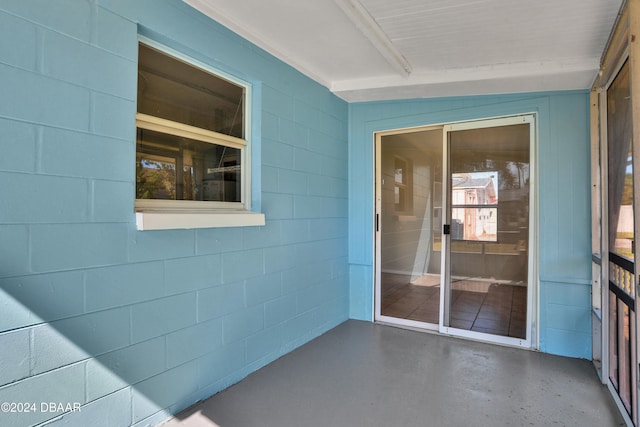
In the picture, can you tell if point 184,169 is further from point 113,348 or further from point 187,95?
→ point 113,348

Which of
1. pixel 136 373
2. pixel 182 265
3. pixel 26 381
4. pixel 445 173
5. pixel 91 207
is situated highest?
pixel 445 173

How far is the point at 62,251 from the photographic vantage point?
64.9 inches

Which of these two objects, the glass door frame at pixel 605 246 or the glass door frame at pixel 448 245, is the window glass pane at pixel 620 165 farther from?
the glass door frame at pixel 448 245

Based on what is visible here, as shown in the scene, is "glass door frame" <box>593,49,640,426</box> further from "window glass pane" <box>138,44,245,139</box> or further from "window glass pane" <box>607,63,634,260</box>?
"window glass pane" <box>138,44,245,139</box>

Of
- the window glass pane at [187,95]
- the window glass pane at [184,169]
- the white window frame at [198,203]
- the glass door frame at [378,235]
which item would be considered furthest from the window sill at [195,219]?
the glass door frame at [378,235]

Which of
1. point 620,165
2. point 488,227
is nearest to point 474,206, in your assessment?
point 488,227

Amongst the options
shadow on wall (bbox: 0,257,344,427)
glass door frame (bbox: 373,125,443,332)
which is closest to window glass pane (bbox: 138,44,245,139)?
shadow on wall (bbox: 0,257,344,427)

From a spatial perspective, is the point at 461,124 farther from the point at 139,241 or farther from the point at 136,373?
the point at 136,373

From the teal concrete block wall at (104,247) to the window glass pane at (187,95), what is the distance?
0.39ft

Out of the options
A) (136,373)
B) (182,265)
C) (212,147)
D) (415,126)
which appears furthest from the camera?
(415,126)

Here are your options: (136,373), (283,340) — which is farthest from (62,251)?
(283,340)

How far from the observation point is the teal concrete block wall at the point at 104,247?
4.98ft

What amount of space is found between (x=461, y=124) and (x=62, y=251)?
351 centimetres

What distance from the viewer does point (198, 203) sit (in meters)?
2.42
